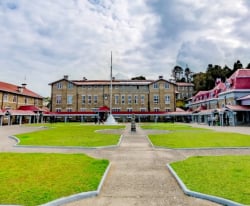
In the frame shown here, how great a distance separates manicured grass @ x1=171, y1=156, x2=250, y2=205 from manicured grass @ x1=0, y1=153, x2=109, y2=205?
2.67 metres

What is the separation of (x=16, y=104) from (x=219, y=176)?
179 feet

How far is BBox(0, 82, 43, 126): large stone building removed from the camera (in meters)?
47.9

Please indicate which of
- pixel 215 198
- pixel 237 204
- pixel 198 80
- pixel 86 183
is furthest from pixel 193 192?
pixel 198 80

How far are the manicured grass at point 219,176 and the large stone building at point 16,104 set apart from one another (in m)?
42.1

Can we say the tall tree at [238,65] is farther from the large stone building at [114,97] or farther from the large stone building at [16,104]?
the large stone building at [16,104]

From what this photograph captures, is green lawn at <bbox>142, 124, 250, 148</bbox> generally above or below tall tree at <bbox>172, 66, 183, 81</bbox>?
below

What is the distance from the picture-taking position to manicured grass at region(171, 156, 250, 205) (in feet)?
18.6

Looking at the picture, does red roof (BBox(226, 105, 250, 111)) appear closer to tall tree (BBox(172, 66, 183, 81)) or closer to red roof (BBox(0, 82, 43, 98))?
red roof (BBox(0, 82, 43, 98))

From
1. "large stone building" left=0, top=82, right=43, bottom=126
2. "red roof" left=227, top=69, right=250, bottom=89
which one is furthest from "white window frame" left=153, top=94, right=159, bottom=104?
"large stone building" left=0, top=82, right=43, bottom=126

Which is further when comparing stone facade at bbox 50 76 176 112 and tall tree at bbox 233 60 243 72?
tall tree at bbox 233 60 243 72

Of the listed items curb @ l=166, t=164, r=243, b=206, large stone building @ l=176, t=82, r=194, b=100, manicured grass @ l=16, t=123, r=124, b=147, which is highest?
large stone building @ l=176, t=82, r=194, b=100

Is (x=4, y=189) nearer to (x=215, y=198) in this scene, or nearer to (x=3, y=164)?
(x=3, y=164)

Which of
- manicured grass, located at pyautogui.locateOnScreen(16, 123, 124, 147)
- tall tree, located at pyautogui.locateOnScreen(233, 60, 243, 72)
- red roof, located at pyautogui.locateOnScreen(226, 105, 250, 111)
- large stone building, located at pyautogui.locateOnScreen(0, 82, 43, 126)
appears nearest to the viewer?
manicured grass, located at pyautogui.locateOnScreen(16, 123, 124, 147)

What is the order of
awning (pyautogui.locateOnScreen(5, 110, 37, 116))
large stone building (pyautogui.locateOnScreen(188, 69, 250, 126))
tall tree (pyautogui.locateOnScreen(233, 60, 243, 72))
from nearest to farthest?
large stone building (pyautogui.locateOnScreen(188, 69, 250, 126)) < awning (pyautogui.locateOnScreen(5, 110, 37, 116)) < tall tree (pyautogui.locateOnScreen(233, 60, 243, 72))
